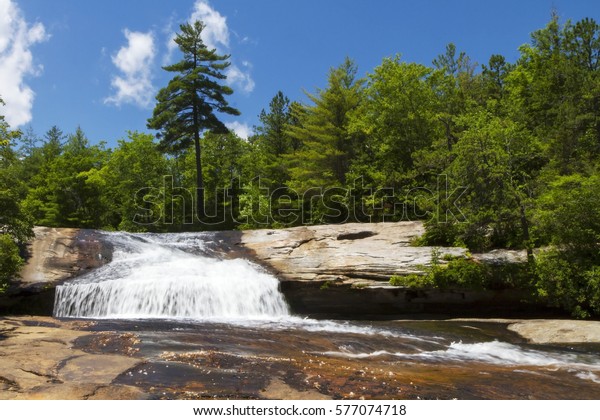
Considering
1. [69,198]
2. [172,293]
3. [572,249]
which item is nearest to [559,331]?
[572,249]

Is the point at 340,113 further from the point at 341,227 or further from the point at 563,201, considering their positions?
the point at 563,201

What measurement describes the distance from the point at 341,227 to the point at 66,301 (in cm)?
1201

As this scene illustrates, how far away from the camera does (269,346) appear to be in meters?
8.53

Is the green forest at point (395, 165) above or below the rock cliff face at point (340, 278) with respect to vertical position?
above

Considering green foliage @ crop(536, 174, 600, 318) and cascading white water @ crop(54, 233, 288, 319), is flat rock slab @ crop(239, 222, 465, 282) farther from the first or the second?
green foliage @ crop(536, 174, 600, 318)

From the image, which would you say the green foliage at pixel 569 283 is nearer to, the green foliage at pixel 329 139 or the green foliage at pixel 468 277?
the green foliage at pixel 468 277

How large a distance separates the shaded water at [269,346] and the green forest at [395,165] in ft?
12.4

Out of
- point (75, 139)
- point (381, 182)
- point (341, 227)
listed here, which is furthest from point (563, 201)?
point (75, 139)

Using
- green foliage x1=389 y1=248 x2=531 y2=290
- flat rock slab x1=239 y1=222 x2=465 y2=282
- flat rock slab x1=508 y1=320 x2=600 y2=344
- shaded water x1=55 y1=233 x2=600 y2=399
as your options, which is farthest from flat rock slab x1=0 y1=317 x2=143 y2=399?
flat rock slab x1=508 y1=320 x2=600 y2=344

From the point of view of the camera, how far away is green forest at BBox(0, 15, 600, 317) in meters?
13.5

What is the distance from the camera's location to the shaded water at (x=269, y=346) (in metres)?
5.83

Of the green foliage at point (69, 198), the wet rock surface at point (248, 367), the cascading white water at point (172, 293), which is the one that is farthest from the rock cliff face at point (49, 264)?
the green foliage at point (69, 198)

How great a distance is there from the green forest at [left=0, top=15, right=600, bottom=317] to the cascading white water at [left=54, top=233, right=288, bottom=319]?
2516 millimetres

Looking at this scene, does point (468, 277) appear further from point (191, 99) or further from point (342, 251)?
point (191, 99)
